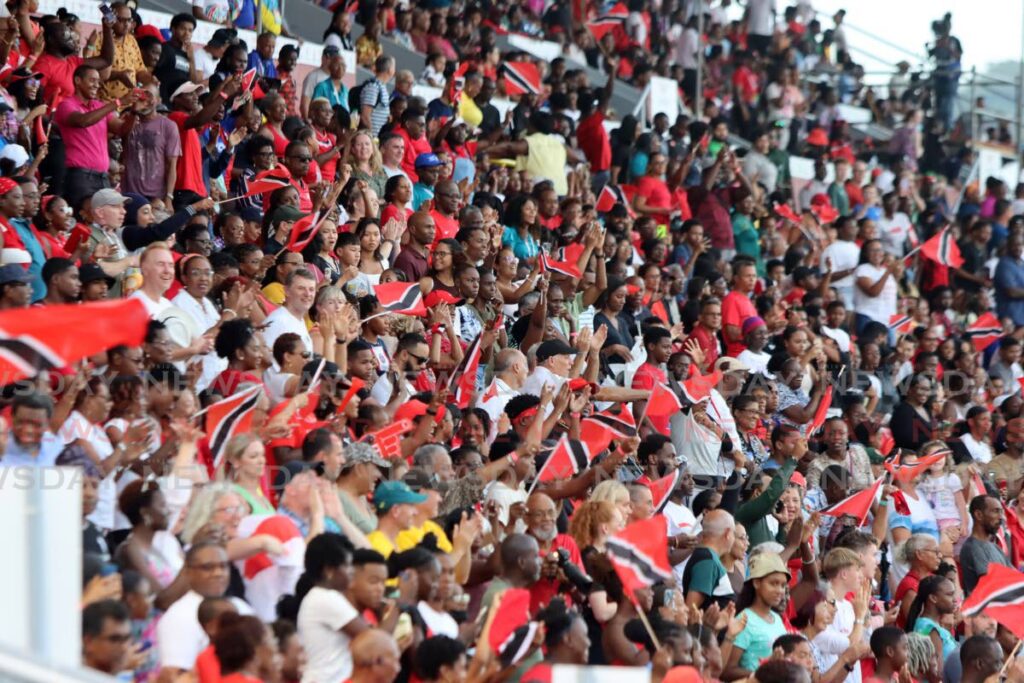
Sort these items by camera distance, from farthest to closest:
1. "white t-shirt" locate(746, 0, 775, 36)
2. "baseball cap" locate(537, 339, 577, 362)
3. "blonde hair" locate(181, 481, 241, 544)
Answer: "white t-shirt" locate(746, 0, 775, 36) → "baseball cap" locate(537, 339, 577, 362) → "blonde hair" locate(181, 481, 241, 544)

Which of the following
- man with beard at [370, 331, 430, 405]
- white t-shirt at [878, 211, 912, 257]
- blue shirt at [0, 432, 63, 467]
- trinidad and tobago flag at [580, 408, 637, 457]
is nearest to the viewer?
blue shirt at [0, 432, 63, 467]

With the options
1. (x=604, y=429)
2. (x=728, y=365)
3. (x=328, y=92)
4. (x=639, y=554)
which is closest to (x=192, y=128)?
(x=328, y=92)

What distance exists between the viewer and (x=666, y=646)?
7.00m

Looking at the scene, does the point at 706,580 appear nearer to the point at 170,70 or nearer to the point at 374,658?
the point at 374,658

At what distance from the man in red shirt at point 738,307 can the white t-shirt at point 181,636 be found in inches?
295

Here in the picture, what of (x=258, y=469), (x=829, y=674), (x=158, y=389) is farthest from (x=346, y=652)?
(x=829, y=674)

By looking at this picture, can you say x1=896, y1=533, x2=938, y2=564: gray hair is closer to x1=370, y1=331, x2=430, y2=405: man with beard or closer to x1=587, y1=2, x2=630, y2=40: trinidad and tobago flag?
x1=370, y1=331, x2=430, y2=405: man with beard

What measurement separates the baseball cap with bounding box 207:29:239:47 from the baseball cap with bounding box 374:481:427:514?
20.7ft

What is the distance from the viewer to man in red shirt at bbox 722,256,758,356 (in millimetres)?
13047

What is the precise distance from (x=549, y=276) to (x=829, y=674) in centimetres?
402

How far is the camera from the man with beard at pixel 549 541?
7414 millimetres

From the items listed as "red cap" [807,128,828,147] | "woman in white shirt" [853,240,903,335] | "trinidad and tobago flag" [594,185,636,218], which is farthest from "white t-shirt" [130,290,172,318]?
"red cap" [807,128,828,147]

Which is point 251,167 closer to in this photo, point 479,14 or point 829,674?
point 829,674

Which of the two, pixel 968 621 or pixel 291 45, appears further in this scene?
pixel 291 45
